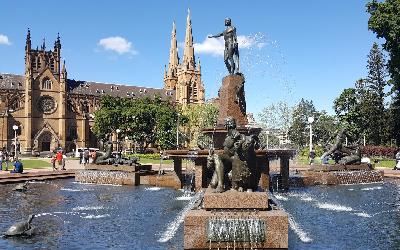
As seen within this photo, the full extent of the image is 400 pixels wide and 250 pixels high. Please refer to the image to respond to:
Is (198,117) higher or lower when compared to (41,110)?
lower

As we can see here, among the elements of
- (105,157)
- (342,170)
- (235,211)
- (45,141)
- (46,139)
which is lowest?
(342,170)

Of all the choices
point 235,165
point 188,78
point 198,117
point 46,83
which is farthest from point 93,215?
point 188,78

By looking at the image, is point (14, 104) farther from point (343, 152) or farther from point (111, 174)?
point (343, 152)

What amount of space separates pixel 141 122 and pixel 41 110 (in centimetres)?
3055

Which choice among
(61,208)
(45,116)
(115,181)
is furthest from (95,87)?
(61,208)

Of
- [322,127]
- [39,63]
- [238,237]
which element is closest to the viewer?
[238,237]

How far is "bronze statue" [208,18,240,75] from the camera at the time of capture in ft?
72.4

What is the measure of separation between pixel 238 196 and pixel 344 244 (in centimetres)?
268

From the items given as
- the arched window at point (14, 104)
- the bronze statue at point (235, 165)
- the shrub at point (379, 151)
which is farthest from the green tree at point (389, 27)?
the arched window at point (14, 104)

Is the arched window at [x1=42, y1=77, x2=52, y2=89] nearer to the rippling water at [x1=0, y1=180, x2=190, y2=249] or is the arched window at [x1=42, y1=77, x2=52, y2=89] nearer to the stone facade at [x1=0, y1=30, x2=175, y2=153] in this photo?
the stone facade at [x1=0, y1=30, x2=175, y2=153]

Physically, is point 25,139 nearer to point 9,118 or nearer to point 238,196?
point 9,118

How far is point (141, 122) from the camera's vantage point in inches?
3465

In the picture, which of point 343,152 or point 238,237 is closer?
point 238,237

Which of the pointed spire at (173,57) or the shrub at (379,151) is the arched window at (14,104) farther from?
the shrub at (379,151)
